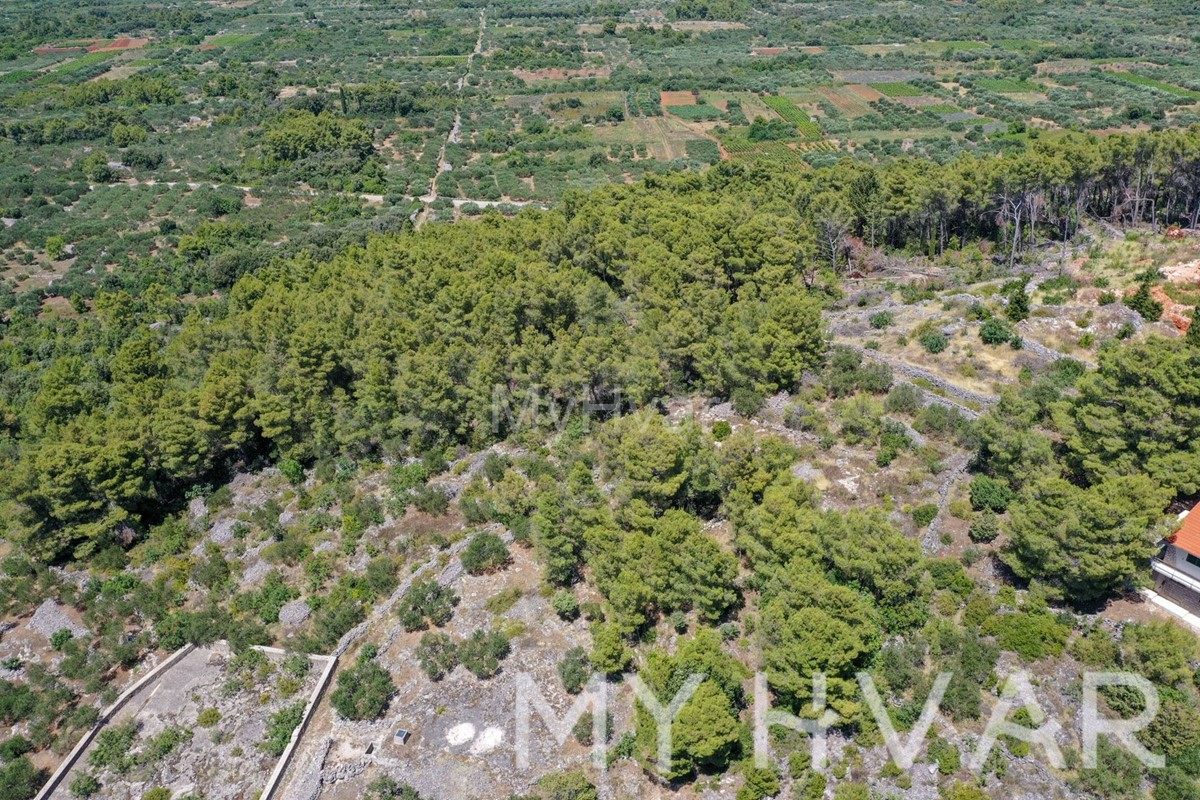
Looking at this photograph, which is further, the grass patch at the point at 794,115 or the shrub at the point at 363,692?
the grass patch at the point at 794,115

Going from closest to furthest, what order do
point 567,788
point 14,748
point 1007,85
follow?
point 567,788 < point 14,748 < point 1007,85

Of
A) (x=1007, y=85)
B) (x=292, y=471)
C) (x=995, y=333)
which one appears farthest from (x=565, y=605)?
(x=1007, y=85)

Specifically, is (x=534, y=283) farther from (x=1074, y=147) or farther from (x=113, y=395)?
(x=1074, y=147)

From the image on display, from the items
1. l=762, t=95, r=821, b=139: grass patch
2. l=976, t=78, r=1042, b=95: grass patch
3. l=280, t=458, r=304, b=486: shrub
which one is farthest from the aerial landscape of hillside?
l=976, t=78, r=1042, b=95: grass patch

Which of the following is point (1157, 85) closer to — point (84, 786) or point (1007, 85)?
point (1007, 85)

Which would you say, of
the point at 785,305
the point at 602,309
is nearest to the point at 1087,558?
the point at 785,305

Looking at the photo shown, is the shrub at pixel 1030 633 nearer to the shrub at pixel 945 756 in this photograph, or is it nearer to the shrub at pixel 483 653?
the shrub at pixel 945 756

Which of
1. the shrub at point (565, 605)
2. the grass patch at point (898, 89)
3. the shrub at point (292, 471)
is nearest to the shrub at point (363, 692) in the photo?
the shrub at point (565, 605)
